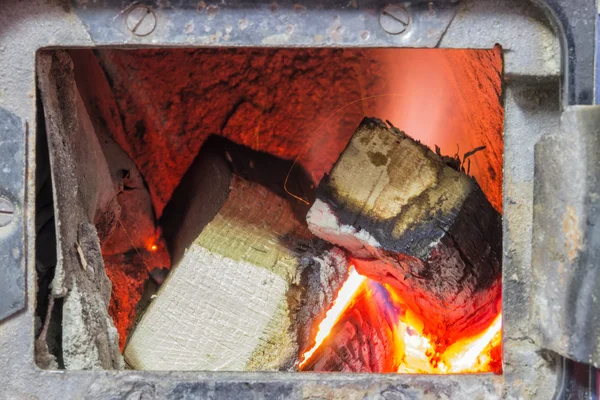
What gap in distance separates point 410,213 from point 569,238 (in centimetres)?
44

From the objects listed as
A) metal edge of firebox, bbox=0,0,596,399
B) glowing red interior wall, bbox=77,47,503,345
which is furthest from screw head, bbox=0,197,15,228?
glowing red interior wall, bbox=77,47,503,345

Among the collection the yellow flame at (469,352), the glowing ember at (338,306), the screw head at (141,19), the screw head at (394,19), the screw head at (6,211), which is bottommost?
the yellow flame at (469,352)

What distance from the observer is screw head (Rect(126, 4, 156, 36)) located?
1.00 meters

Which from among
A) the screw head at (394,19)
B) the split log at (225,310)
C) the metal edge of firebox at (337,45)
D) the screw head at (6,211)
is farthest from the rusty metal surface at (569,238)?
the screw head at (6,211)

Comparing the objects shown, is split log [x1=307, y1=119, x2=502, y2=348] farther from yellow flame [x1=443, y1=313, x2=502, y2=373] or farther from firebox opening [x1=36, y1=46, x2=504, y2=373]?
yellow flame [x1=443, y1=313, x2=502, y2=373]

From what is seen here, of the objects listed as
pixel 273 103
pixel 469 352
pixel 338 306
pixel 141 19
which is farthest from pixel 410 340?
pixel 141 19

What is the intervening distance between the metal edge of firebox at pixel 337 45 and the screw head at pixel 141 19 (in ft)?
0.03

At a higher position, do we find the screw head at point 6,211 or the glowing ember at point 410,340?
the screw head at point 6,211

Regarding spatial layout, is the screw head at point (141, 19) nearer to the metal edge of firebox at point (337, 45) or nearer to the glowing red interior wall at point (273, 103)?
the metal edge of firebox at point (337, 45)

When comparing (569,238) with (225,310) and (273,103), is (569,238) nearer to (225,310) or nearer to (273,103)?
(225,310)

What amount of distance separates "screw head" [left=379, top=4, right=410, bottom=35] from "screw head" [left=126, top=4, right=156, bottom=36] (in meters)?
0.34

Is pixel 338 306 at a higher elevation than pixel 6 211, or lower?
lower

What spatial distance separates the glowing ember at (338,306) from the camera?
5.05 ft

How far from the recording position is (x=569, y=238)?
928 mm
